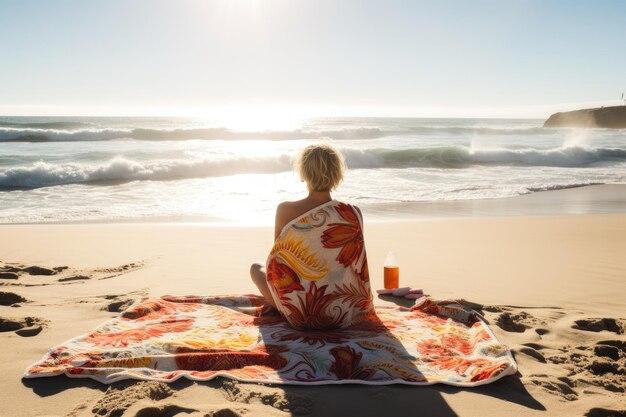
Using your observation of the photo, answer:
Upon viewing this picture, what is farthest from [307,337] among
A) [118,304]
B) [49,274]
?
[49,274]

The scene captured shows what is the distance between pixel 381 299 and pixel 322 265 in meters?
1.56

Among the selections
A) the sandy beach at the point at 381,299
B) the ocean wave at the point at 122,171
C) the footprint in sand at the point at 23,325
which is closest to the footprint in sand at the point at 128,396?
the sandy beach at the point at 381,299

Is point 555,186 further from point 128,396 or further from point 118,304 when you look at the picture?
point 128,396

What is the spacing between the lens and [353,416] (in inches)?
93.7

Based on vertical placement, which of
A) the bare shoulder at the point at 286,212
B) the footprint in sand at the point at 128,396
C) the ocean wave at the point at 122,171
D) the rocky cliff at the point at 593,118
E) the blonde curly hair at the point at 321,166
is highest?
the rocky cliff at the point at 593,118

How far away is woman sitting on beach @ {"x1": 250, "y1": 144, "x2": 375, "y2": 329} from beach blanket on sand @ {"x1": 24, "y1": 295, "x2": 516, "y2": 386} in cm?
16

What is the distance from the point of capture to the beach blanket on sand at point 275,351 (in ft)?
9.01

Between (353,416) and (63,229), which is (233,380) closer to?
(353,416)

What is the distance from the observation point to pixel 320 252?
128 inches

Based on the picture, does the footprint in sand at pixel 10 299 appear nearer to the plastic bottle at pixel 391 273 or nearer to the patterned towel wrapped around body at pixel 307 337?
the patterned towel wrapped around body at pixel 307 337

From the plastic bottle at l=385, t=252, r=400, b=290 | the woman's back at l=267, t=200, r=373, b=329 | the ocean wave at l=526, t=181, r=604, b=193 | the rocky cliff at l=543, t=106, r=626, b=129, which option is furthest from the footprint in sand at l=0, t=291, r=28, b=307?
the rocky cliff at l=543, t=106, r=626, b=129

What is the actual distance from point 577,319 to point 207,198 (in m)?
9.27

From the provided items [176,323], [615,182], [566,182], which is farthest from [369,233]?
[615,182]

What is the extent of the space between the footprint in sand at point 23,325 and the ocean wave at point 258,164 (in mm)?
12479
